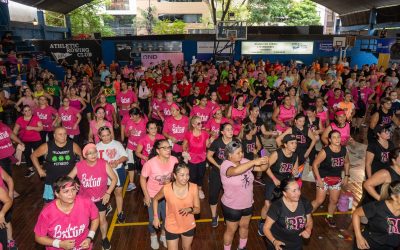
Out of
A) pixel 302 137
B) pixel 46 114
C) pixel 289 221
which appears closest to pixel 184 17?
pixel 46 114

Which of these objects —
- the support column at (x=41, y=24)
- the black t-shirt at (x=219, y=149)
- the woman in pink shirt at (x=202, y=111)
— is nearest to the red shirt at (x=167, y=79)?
the woman in pink shirt at (x=202, y=111)

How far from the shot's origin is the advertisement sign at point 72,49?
25703 millimetres

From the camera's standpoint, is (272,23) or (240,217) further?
(272,23)

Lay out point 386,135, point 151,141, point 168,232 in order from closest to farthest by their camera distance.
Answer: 1. point 168,232
2. point 386,135
3. point 151,141

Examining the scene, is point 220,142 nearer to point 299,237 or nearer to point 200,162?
point 200,162

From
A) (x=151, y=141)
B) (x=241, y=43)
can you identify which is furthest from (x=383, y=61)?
(x=151, y=141)

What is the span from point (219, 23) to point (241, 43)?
3482 millimetres

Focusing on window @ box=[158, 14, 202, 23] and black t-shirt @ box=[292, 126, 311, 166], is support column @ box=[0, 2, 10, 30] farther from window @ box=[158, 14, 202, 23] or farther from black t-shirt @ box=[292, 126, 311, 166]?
window @ box=[158, 14, 202, 23]

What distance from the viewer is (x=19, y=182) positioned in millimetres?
8617

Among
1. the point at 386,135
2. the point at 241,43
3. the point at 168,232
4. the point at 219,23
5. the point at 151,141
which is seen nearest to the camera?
the point at 168,232

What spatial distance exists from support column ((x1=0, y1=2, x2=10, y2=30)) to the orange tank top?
21853mm

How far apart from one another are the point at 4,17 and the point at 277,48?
19.6m

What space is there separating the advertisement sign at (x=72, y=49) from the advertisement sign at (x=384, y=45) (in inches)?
858

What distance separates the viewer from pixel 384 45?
25781 millimetres
